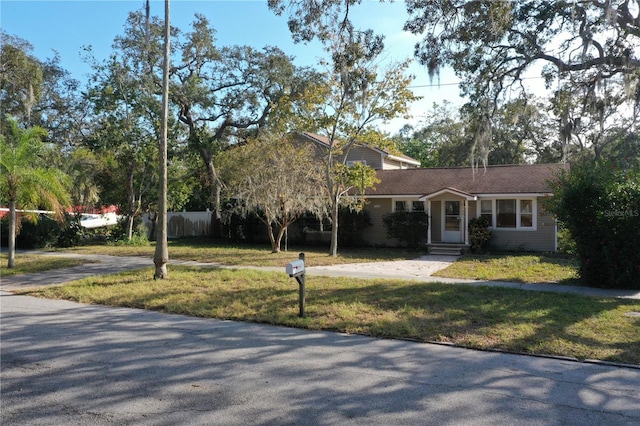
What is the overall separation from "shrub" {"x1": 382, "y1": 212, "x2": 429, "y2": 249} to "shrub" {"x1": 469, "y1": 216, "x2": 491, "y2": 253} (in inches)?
78.4

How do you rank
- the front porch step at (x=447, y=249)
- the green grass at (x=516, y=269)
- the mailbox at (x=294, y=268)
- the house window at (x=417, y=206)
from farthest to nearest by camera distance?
the house window at (x=417, y=206)
the front porch step at (x=447, y=249)
the green grass at (x=516, y=269)
the mailbox at (x=294, y=268)

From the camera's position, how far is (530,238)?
19000mm

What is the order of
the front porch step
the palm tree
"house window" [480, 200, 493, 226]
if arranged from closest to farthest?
the palm tree < the front porch step < "house window" [480, 200, 493, 226]

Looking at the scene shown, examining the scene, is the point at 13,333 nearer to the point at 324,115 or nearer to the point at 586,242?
the point at 586,242

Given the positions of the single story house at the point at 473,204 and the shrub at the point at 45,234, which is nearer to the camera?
the single story house at the point at 473,204

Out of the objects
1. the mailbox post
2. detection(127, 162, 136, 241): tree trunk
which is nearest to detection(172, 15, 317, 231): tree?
detection(127, 162, 136, 241): tree trunk

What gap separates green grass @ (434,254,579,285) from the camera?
494 inches

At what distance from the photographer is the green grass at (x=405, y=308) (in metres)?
6.53

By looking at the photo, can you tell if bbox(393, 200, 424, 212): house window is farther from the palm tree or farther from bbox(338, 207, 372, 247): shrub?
the palm tree

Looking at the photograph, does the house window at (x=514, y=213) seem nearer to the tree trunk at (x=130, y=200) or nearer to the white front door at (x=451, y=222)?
the white front door at (x=451, y=222)

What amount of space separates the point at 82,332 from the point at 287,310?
3250 mm

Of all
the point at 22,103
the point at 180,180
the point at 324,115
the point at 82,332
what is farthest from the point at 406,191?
the point at 22,103

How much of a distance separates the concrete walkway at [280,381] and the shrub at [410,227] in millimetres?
14041

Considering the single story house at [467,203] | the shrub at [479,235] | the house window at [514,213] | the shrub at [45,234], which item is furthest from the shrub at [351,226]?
the shrub at [45,234]
